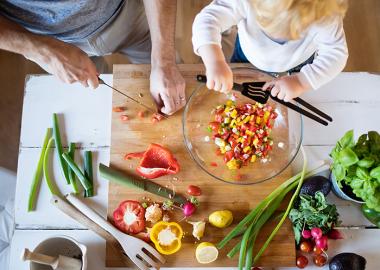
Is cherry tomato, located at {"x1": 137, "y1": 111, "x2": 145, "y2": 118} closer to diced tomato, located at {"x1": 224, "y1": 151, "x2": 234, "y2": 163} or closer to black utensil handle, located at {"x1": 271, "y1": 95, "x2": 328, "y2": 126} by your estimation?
diced tomato, located at {"x1": 224, "y1": 151, "x2": 234, "y2": 163}

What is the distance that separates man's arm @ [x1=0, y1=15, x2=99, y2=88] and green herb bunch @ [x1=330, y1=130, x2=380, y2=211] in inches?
30.3

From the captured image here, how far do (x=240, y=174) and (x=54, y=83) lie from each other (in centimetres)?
69

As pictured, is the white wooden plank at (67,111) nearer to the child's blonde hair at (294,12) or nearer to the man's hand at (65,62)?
the man's hand at (65,62)

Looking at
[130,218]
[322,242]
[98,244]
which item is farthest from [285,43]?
[98,244]

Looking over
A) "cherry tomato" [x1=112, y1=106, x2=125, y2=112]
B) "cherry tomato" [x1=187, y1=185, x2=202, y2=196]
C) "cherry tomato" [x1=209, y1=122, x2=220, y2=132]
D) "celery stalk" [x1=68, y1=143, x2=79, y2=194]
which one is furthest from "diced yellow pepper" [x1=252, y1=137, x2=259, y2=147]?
"celery stalk" [x1=68, y1=143, x2=79, y2=194]

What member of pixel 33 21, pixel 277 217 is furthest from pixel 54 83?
pixel 277 217

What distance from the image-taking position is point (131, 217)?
3.91 ft

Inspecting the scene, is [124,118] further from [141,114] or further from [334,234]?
[334,234]

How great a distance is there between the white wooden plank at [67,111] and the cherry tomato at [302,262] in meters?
0.70

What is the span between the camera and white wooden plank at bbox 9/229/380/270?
1203mm

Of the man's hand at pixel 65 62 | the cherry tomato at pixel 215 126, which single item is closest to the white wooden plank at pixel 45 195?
the man's hand at pixel 65 62

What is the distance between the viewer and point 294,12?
946 millimetres

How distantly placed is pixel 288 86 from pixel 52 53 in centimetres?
74

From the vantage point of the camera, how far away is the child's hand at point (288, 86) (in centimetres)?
116
